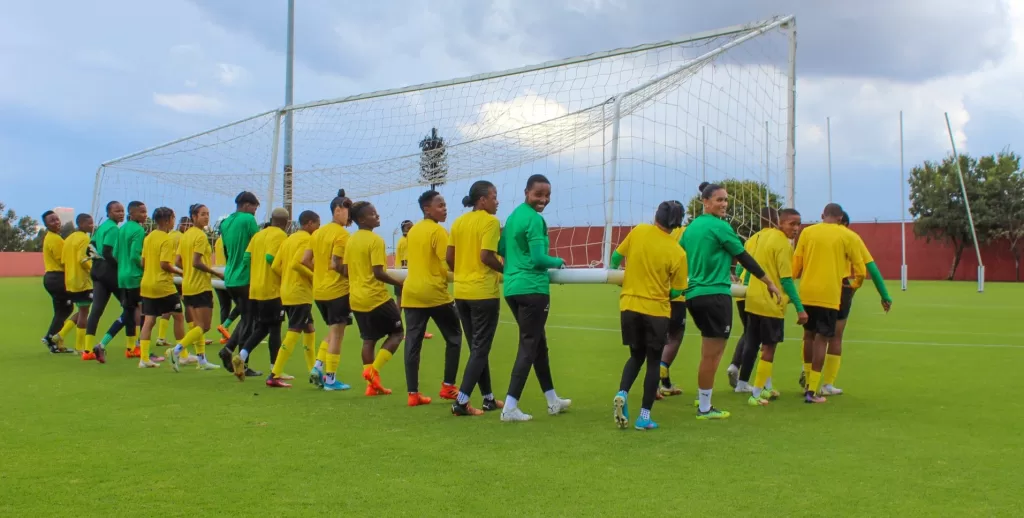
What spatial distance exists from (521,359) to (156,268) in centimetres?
556

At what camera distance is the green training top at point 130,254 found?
10641mm

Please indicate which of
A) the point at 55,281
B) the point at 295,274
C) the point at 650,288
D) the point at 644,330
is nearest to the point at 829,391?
the point at 644,330

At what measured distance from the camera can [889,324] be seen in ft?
52.6

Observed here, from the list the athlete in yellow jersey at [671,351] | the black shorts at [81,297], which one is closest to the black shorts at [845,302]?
the athlete in yellow jersey at [671,351]

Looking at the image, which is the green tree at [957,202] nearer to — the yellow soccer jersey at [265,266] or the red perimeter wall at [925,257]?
the red perimeter wall at [925,257]

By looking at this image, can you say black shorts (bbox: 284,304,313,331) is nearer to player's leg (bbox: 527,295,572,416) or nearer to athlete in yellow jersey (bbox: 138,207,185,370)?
athlete in yellow jersey (bbox: 138,207,185,370)

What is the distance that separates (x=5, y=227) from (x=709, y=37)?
224 feet

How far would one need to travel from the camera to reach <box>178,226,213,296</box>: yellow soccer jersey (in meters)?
9.82

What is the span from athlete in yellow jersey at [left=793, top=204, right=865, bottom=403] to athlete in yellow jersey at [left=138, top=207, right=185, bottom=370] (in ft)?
23.2

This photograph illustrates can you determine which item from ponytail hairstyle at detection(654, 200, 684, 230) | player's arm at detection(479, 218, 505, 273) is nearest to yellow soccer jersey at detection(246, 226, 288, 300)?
player's arm at detection(479, 218, 505, 273)

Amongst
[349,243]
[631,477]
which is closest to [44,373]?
[349,243]

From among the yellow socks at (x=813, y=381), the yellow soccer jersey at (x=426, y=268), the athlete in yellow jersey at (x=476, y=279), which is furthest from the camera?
the yellow socks at (x=813, y=381)

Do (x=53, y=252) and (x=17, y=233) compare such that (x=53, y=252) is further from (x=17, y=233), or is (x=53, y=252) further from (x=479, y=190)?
(x=17, y=233)

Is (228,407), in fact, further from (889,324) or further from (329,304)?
(889,324)
